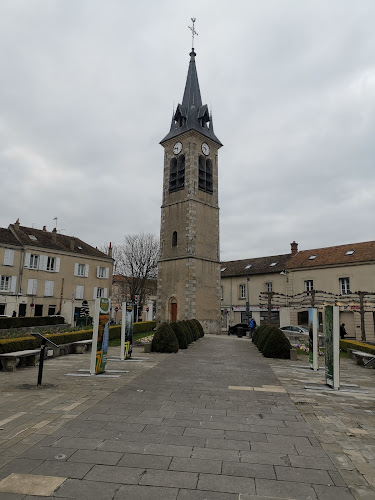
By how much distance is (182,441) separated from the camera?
441 cm

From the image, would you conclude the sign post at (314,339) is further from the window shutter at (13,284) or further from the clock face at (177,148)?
the window shutter at (13,284)

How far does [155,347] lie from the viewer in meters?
14.4

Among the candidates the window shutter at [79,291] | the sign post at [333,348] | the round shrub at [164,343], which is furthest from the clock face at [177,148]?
the sign post at [333,348]

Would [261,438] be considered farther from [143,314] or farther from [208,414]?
[143,314]

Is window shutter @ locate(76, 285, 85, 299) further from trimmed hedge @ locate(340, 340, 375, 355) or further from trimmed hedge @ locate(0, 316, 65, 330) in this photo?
trimmed hedge @ locate(340, 340, 375, 355)

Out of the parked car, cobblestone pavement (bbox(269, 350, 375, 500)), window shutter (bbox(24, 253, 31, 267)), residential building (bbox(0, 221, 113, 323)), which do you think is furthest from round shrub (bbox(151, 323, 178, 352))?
window shutter (bbox(24, 253, 31, 267))

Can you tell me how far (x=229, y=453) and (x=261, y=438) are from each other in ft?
2.47

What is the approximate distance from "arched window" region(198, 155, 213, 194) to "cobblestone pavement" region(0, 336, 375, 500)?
24.3 meters

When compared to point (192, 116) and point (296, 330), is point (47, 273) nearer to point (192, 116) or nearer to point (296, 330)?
point (192, 116)

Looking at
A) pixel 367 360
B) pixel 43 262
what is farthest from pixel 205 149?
pixel 367 360

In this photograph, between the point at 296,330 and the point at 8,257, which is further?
the point at 8,257

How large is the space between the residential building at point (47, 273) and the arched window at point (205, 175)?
13.7 metres

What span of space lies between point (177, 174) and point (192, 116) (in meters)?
6.17

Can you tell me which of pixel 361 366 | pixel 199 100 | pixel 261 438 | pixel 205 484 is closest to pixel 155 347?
pixel 361 366
